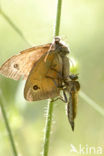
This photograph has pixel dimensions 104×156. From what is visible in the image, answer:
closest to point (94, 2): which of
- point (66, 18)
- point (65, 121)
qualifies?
point (66, 18)

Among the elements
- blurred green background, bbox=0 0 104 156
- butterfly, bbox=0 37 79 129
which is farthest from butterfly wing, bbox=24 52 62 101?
blurred green background, bbox=0 0 104 156

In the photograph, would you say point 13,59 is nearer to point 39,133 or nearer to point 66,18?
point 39,133

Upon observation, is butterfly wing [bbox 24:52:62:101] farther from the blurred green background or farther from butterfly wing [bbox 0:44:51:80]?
the blurred green background

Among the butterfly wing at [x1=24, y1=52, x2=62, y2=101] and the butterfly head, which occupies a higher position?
the butterfly head

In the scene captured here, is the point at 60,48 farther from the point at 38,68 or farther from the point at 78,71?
the point at 78,71

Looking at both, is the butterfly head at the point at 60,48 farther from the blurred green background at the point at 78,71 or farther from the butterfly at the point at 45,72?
the blurred green background at the point at 78,71

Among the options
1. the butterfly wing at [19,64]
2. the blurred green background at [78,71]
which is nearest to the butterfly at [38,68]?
the butterfly wing at [19,64]

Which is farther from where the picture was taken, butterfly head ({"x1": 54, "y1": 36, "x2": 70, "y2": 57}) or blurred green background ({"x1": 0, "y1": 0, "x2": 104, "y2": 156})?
blurred green background ({"x1": 0, "y1": 0, "x2": 104, "y2": 156})
